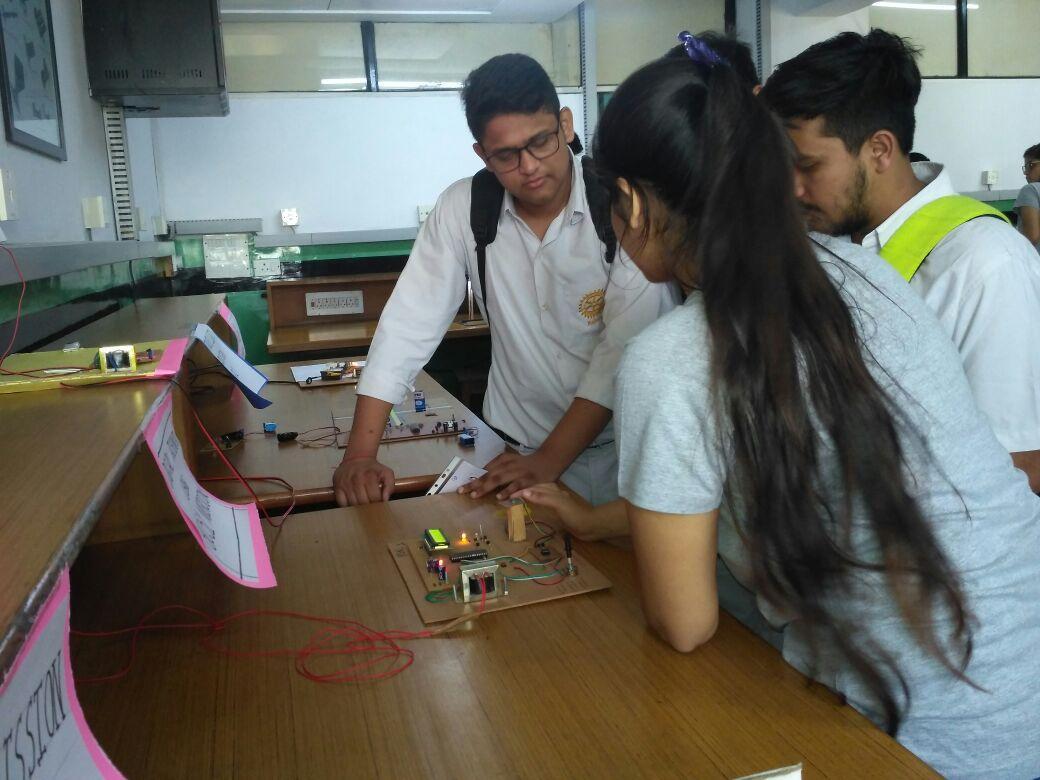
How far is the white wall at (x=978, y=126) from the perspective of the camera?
237 inches

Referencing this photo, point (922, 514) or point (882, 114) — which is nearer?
point (922, 514)

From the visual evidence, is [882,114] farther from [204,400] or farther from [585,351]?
[204,400]

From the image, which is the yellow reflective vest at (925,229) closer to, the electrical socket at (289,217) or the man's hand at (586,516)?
the man's hand at (586,516)

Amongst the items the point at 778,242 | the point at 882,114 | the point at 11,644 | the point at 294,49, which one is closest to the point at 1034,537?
→ the point at 778,242

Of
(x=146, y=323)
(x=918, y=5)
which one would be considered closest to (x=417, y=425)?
(x=146, y=323)

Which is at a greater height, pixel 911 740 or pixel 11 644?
pixel 11 644

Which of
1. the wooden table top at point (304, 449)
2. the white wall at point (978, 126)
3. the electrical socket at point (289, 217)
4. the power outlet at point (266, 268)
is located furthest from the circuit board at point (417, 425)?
the white wall at point (978, 126)

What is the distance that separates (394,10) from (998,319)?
14.9ft

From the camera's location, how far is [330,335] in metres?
4.06

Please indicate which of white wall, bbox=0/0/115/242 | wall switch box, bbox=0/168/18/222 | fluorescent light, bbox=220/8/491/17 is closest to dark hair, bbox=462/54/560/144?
wall switch box, bbox=0/168/18/222

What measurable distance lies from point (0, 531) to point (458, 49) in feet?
17.1

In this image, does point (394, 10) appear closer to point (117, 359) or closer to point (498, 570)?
point (117, 359)

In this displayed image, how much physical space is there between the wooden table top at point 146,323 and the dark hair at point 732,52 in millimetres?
1271

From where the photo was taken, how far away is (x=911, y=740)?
0.87 metres
